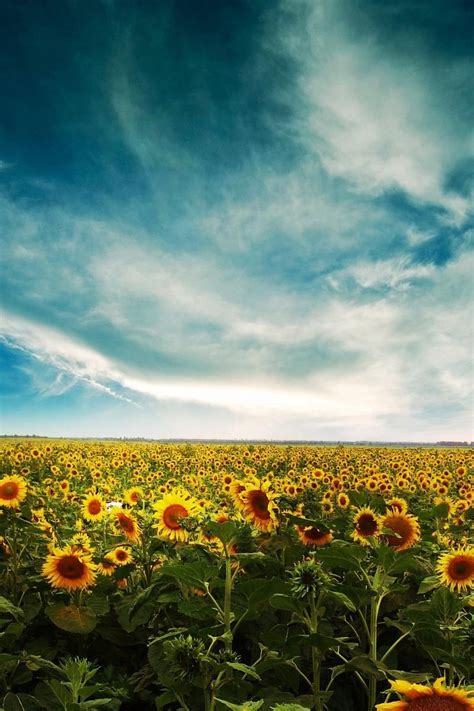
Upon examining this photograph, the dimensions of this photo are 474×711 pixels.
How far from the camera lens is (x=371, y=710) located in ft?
8.06

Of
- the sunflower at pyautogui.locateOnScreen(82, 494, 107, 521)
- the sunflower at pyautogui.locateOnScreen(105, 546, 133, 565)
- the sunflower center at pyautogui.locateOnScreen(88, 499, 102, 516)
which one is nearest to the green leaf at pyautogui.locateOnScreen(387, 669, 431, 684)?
the sunflower at pyautogui.locateOnScreen(105, 546, 133, 565)

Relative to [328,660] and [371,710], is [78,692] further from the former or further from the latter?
[328,660]

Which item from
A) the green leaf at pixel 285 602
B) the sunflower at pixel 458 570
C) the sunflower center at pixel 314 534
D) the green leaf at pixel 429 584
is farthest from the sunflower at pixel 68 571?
the sunflower at pixel 458 570

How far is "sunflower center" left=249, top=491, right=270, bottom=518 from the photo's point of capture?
12.4ft

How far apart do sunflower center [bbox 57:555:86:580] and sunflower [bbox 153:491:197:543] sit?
25.4 inches

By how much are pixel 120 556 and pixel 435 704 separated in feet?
12.1

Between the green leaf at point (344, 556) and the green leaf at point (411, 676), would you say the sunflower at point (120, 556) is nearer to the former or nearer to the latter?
the green leaf at point (344, 556)

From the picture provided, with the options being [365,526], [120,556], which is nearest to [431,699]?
[365,526]

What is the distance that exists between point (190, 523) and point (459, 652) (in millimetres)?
2089

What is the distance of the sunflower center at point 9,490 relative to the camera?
186 inches

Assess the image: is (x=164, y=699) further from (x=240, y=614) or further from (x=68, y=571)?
(x=68, y=571)

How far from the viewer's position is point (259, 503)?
3.81 m

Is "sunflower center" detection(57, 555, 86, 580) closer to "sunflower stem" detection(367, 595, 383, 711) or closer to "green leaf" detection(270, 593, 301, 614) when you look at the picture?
"green leaf" detection(270, 593, 301, 614)

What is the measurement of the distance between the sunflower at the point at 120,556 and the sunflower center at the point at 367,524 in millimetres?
2085
